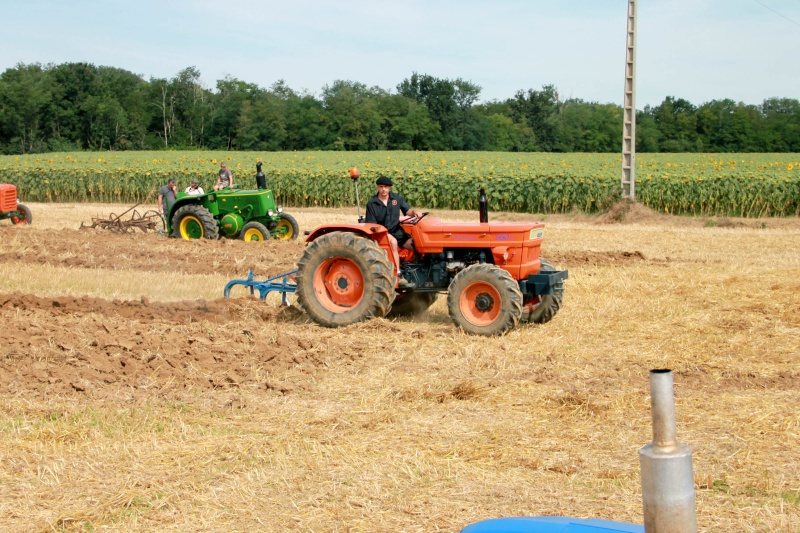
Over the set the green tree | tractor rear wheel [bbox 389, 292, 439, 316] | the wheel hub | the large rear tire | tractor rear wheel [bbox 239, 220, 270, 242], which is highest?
the green tree

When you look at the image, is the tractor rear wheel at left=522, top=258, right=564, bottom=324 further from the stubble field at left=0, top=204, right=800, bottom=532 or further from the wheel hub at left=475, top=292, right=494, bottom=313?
the wheel hub at left=475, top=292, right=494, bottom=313

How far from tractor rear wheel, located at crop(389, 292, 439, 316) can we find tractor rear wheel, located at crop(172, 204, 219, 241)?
7.62 metres

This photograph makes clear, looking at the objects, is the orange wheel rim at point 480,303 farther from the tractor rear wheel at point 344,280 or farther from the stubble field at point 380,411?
the tractor rear wheel at point 344,280

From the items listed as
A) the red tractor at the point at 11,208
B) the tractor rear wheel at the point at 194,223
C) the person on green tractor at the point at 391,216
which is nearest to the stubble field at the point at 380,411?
the person on green tractor at the point at 391,216

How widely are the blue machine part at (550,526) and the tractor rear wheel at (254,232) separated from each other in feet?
49.2

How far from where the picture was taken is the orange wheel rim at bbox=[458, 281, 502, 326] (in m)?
8.88

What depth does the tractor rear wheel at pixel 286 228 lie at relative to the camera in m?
18.0

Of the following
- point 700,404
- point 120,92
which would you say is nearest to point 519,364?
point 700,404

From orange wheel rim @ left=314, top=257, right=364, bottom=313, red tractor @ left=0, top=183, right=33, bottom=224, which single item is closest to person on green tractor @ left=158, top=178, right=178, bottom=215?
red tractor @ left=0, top=183, right=33, bottom=224

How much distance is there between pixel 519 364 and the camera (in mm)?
7746

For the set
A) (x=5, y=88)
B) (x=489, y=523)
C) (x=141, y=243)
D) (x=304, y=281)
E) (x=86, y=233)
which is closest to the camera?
(x=489, y=523)

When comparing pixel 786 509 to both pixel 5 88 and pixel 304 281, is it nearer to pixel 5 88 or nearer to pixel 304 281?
pixel 304 281

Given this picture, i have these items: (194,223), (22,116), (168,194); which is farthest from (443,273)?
(22,116)

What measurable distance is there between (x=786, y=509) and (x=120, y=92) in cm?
7442
